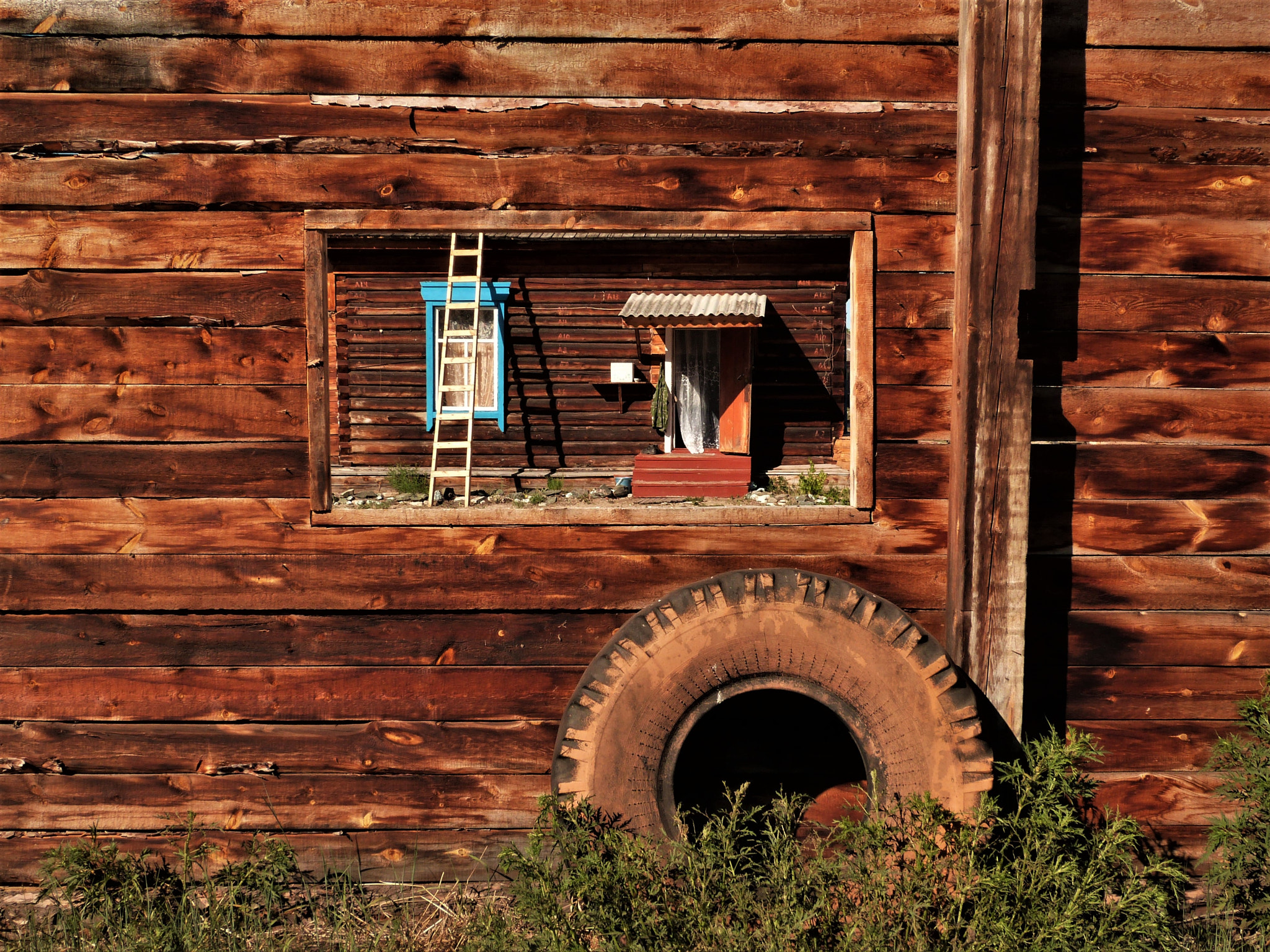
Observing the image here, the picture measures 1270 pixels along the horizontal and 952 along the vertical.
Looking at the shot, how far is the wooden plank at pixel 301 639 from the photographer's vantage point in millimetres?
3227

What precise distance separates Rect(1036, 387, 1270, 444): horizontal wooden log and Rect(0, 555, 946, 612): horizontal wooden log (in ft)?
3.20

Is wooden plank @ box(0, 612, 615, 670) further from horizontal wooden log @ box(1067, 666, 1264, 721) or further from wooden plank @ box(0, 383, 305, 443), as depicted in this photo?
horizontal wooden log @ box(1067, 666, 1264, 721)

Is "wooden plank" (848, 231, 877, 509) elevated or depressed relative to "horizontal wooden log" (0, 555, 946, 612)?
elevated

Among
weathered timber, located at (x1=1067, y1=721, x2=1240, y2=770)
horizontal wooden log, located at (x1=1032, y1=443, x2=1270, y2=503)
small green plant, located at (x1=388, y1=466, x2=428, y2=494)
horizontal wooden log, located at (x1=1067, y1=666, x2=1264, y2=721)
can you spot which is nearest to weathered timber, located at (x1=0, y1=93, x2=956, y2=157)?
horizontal wooden log, located at (x1=1032, y1=443, x2=1270, y2=503)

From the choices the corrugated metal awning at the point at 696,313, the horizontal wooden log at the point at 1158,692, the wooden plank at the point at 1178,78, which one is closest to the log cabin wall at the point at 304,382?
the wooden plank at the point at 1178,78

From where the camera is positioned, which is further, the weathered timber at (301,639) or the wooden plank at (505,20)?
the weathered timber at (301,639)

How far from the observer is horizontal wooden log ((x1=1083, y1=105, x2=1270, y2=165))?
319 centimetres

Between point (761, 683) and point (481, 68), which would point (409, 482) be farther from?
point (761, 683)

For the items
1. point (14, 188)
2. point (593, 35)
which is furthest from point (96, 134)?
point (593, 35)

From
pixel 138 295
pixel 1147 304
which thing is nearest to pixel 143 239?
pixel 138 295

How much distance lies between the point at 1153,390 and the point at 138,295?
12.6 ft

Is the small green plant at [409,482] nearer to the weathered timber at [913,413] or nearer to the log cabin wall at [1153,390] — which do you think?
the weathered timber at [913,413]

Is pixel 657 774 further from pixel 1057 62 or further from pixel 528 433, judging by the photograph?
pixel 528 433

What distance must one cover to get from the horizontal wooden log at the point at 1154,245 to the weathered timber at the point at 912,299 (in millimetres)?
388
